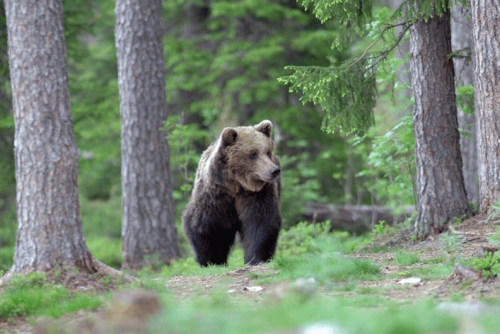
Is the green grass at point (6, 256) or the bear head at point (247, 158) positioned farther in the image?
the green grass at point (6, 256)

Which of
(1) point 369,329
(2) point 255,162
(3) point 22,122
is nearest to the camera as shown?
(1) point 369,329

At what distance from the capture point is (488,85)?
675cm

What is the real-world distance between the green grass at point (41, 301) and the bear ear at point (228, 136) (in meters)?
3.19

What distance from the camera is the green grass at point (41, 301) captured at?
4.55 metres

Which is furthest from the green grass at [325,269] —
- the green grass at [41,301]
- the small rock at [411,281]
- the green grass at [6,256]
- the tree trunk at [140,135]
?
the green grass at [6,256]

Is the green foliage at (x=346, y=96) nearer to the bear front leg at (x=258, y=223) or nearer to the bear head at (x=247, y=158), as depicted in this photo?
the bear head at (x=247, y=158)

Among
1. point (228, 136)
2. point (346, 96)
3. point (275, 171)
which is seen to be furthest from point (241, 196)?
point (346, 96)

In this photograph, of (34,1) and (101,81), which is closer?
(34,1)

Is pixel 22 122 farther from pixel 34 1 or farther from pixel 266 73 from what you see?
pixel 266 73

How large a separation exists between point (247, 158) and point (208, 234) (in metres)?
1.23

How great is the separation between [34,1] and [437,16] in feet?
16.6

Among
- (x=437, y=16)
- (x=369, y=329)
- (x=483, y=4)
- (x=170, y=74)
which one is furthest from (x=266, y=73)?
(x=369, y=329)

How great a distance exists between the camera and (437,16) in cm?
757

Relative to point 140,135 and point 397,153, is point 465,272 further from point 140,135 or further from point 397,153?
point 140,135
